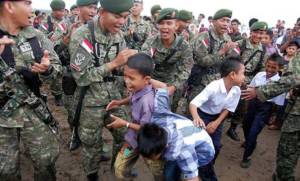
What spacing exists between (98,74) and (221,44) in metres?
2.37

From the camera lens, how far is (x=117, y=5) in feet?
9.30

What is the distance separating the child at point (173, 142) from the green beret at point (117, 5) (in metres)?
0.85

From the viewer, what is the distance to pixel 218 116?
11.1ft

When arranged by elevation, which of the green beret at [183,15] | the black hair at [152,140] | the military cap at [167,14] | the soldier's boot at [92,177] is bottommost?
the soldier's boot at [92,177]

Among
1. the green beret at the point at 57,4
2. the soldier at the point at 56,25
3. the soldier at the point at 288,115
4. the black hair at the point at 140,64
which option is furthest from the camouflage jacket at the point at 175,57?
the green beret at the point at 57,4

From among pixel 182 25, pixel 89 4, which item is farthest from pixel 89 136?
pixel 182 25

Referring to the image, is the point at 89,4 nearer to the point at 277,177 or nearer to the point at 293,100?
the point at 293,100

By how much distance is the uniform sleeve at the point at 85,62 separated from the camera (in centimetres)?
300

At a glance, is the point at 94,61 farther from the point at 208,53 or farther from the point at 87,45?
the point at 208,53

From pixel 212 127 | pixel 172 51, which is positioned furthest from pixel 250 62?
pixel 212 127

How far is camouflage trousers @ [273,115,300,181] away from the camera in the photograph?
11.0 ft

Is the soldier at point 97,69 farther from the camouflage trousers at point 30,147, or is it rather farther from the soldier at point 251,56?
the soldier at point 251,56

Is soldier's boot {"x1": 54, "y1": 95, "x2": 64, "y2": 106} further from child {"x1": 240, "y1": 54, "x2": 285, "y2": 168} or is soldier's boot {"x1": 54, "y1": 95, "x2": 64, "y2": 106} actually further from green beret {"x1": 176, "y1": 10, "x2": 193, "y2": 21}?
child {"x1": 240, "y1": 54, "x2": 285, "y2": 168}

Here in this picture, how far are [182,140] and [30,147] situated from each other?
4.48ft
